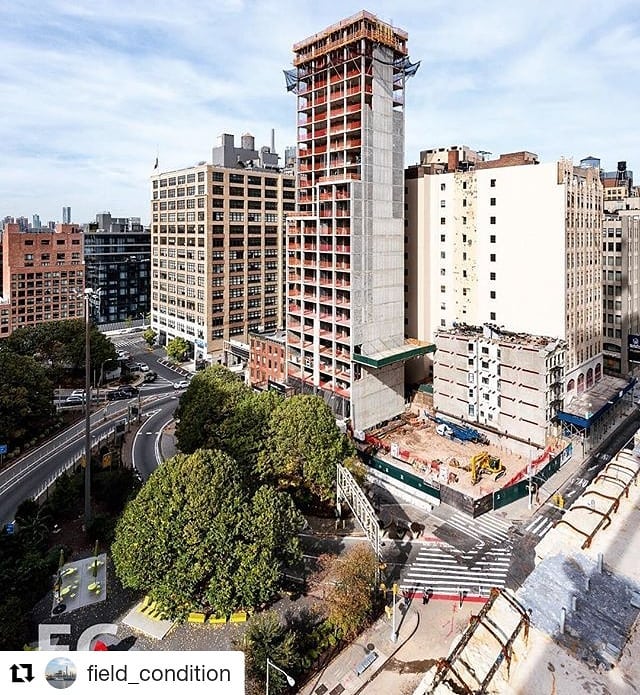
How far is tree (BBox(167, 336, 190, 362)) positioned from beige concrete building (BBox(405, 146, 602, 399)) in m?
57.1

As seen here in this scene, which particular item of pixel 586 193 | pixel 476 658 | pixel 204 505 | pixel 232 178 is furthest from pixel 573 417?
pixel 232 178

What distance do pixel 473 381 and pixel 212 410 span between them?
36.1 meters

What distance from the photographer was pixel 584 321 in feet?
259

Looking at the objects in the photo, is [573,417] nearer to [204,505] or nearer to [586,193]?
[586,193]

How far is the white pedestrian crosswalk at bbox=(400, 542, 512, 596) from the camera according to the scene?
45.5m

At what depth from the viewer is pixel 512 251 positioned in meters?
75.8

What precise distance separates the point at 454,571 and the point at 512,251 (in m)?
46.9

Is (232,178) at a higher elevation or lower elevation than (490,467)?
higher

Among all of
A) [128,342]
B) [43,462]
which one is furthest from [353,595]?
[128,342]

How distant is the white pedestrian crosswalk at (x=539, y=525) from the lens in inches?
2146

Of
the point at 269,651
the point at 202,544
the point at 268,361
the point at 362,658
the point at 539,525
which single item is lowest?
the point at 362,658

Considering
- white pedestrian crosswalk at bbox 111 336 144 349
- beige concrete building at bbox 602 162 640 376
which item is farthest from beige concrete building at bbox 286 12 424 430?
white pedestrian crosswalk at bbox 111 336 144 349

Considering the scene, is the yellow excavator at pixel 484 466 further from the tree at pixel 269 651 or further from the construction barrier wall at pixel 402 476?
the tree at pixel 269 651

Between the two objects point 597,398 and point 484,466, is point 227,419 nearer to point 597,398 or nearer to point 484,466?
point 484,466
